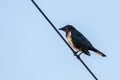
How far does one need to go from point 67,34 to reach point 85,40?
76 cm

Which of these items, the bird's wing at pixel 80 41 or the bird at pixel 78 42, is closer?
the bird at pixel 78 42

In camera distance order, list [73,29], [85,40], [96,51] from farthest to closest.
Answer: [73,29] < [85,40] < [96,51]

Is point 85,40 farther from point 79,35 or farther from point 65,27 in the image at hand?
point 65,27

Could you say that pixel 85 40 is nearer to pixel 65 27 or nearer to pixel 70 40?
pixel 70 40

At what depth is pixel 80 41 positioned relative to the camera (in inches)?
370

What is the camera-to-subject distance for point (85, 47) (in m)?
9.12

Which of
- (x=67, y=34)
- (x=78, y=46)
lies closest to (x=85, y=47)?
(x=78, y=46)

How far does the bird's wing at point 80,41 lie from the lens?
9.14 meters

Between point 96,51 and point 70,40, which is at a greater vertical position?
point 70,40

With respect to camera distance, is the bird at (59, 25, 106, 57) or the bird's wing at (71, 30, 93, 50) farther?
the bird's wing at (71, 30, 93, 50)

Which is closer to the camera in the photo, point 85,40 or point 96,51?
point 96,51

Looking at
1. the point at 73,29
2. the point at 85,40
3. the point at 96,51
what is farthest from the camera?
the point at 73,29

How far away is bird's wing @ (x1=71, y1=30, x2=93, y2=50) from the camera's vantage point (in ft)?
30.0

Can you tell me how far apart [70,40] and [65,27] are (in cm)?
75
